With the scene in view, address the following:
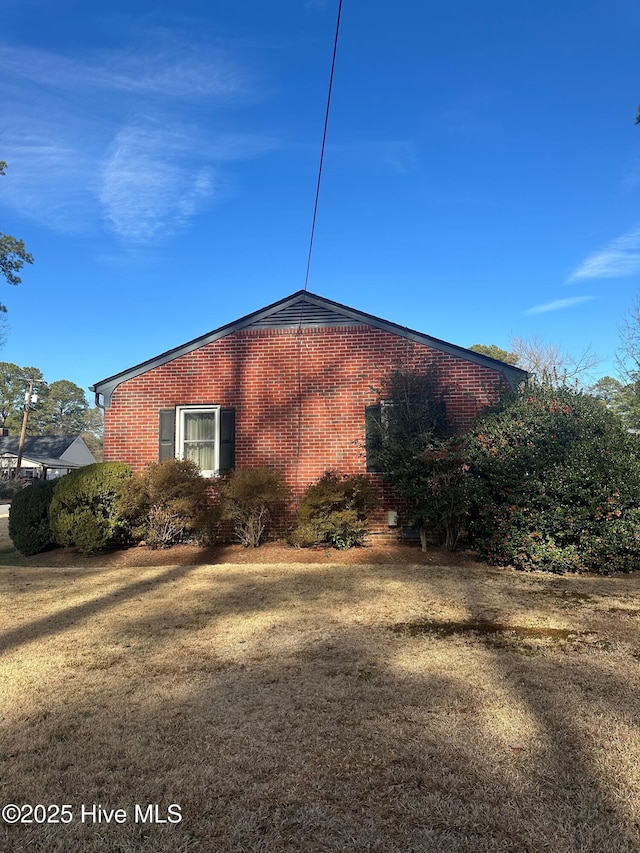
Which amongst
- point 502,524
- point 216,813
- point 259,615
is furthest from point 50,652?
point 502,524

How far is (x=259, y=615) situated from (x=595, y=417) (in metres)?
5.83

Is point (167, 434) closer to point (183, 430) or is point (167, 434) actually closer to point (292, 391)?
point (183, 430)

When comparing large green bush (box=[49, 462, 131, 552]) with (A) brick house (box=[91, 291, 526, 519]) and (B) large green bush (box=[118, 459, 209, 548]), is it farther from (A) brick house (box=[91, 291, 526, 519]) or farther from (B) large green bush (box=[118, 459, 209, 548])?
(A) brick house (box=[91, 291, 526, 519])

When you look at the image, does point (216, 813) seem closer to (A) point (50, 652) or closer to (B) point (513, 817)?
(B) point (513, 817)

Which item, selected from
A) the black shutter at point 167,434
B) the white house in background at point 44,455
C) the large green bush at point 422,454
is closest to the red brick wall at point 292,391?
the black shutter at point 167,434

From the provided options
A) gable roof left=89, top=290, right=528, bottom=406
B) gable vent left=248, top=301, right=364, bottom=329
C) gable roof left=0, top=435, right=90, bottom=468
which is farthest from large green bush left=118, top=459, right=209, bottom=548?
gable roof left=0, top=435, right=90, bottom=468

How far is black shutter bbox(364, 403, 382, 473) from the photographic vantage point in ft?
29.5

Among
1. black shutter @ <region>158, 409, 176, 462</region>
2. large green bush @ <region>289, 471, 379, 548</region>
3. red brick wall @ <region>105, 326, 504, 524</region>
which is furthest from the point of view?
black shutter @ <region>158, 409, 176, 462</region>

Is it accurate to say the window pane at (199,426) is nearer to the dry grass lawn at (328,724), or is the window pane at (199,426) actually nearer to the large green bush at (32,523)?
the large green bush at (32,523)

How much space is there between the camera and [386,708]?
2.93 m

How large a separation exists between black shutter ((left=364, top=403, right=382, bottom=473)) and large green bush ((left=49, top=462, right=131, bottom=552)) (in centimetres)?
441

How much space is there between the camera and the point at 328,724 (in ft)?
9.05

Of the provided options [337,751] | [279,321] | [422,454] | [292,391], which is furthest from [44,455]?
[337,751]

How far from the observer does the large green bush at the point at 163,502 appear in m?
8.60
